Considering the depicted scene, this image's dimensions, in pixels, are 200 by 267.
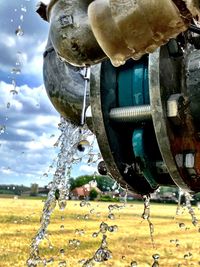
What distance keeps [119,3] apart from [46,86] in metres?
1.25

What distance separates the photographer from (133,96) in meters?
2.21

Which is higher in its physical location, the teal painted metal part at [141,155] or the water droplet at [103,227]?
the teal painted metal part at [141,155]

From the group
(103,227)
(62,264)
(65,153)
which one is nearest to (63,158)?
(65,153)

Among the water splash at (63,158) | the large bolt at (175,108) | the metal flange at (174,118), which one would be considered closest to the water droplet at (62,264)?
the water splash at (63,158)

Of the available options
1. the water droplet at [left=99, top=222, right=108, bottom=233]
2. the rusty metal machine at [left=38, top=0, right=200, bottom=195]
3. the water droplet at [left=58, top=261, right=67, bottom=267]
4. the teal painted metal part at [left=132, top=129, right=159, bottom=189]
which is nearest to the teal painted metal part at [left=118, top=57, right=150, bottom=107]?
the rusty metal machine at [left=38, top=0, right=200, bottom=195]

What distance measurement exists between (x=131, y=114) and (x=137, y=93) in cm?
11

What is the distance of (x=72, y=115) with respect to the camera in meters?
2.55

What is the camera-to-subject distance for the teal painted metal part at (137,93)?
2173 millimetres

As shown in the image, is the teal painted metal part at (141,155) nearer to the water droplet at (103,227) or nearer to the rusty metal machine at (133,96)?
the rusty metal machine at (133,96)

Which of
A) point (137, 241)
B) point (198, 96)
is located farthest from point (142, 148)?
point (137, 241)

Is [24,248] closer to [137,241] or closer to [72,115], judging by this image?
[137,241]

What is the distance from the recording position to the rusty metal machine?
1657mm

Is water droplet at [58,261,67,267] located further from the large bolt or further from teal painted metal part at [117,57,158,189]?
the large bolt

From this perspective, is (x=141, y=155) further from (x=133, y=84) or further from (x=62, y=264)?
(x=62, y=264)
